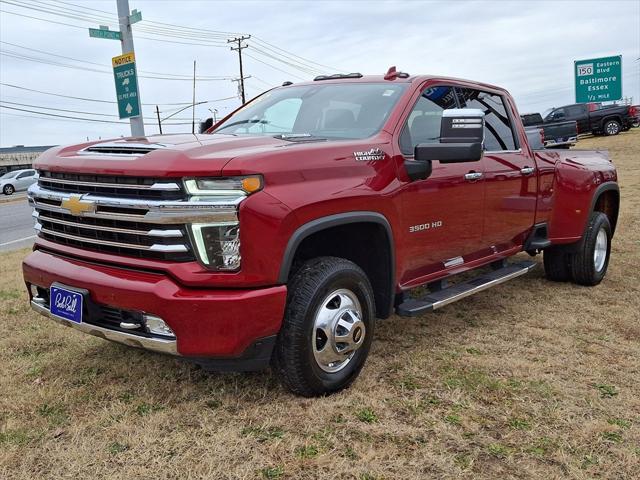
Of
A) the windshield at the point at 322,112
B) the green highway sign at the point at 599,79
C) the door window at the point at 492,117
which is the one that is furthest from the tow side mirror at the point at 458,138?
the green highway sign at the point at 599,79

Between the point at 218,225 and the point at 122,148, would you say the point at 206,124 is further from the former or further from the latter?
the point at 218,225

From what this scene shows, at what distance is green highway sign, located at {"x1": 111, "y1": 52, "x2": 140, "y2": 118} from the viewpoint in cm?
1097

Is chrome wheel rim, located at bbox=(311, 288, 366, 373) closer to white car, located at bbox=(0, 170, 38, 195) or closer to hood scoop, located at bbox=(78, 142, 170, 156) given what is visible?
hood scoop, located at bbox=(78, 142, 170, 156)

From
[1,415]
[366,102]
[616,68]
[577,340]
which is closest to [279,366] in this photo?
[1,415]

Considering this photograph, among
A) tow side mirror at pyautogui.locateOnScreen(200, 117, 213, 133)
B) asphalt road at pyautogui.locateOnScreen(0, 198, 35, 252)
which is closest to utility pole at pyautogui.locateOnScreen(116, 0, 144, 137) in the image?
asphalt road at pyautogui.locateOnScreen(0, 198, 35, 252)

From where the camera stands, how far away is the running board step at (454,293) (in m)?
3.78

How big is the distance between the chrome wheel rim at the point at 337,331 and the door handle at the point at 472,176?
1350 mm

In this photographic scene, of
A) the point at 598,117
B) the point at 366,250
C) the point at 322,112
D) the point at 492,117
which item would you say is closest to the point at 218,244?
the point at 366,250

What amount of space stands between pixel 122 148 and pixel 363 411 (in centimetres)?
190

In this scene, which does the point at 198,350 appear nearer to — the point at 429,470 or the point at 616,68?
the point at 429,470

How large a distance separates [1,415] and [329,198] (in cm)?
211

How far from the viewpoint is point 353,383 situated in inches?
140

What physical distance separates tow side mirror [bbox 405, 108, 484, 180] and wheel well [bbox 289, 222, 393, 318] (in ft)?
1.82

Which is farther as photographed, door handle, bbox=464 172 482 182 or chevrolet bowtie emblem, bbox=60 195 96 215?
door handle, bbox=464 172 482 182
